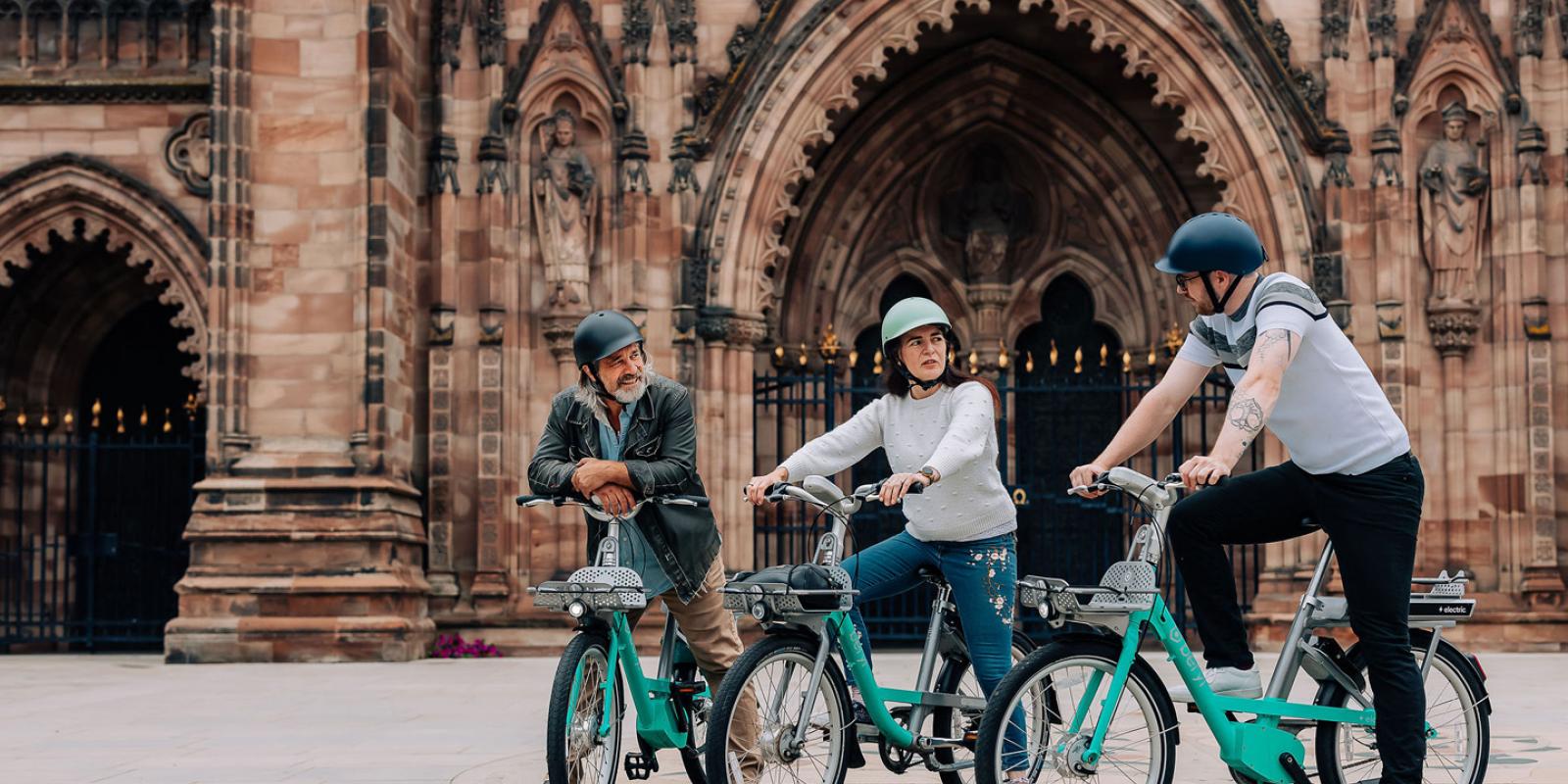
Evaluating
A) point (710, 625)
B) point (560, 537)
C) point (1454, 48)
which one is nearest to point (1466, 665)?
point (710, 625)

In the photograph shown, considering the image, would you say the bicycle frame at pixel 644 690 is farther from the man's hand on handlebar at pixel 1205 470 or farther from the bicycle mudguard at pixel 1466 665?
the bicycle mudguard at pixel 1466 665

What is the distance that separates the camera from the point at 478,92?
663 inches

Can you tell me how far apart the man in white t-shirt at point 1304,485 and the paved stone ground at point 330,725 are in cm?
158

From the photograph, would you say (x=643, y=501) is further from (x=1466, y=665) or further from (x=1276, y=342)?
(x=1466, y=665)

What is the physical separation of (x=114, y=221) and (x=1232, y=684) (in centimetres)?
1418

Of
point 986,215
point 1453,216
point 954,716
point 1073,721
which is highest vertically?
point 986,215

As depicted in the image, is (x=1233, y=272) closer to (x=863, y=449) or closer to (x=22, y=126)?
(x=863, y=449)

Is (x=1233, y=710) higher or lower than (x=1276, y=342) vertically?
lower

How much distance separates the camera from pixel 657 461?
6316mm

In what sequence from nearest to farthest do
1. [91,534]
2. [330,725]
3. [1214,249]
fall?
1. [1214,249]
2. [330,725]
3. [91,534]

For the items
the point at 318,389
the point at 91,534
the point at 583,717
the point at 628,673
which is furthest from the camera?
the point at 91,534

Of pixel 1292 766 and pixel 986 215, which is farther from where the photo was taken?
pixel 986 215

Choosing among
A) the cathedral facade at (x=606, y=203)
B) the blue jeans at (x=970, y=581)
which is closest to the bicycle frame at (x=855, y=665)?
the blue jeans at (x=970, y=581)

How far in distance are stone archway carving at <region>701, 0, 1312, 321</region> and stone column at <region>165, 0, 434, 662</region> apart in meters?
3.04
